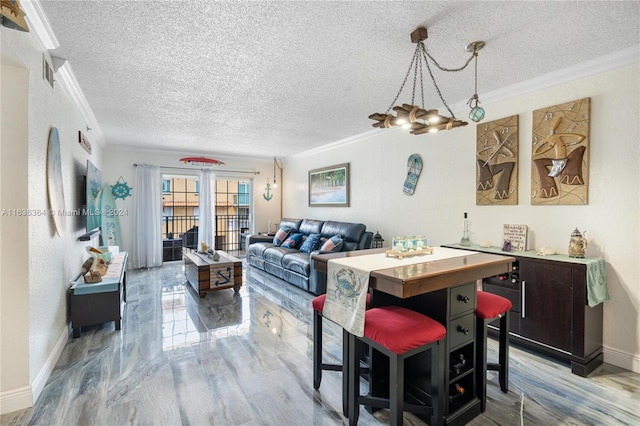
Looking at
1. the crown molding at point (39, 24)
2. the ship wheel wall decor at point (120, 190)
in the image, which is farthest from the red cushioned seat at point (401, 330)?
the ship wheel wall decor at point (120, 190)

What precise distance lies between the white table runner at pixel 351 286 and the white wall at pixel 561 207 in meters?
1.60

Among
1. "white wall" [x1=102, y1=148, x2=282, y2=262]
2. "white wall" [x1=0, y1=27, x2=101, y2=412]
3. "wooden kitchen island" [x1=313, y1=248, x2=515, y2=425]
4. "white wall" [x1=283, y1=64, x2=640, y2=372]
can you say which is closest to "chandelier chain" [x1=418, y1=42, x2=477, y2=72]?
"white wall" [x1=283, y1=64, x2=640, y2=372]

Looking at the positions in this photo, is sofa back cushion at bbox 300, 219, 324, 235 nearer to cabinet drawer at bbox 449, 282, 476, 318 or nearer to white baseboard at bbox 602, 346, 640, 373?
cabinet drawer at bbox 449, 282, 476, 318

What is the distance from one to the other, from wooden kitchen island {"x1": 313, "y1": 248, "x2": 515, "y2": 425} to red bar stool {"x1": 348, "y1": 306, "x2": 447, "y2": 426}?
0.05 metres

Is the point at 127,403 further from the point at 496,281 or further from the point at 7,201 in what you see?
the point at 496,281

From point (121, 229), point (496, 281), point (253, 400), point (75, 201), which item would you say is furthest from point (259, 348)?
point (121, 229)

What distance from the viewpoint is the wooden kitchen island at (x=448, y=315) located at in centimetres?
156

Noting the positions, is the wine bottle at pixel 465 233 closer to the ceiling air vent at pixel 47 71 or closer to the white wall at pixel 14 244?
the white wall at pixel 14 244

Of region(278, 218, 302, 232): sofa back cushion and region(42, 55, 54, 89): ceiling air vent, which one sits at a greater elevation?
region(42, 55, 54, 89): ceiling air vent

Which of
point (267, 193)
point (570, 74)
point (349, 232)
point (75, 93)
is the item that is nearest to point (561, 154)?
point (570, 74)

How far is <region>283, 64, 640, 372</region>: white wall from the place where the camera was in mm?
2369

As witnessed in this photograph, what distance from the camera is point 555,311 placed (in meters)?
2.45

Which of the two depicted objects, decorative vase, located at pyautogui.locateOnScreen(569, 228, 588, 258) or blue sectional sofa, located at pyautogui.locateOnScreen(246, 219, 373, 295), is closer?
decorative vase, located at pyautogui.locateOnScreen(569, 228, 588, 258)

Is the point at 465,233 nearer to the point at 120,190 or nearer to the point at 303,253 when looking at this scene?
the point at 303,253
